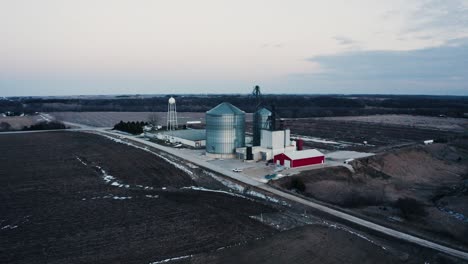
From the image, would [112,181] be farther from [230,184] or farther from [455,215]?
[455,215]

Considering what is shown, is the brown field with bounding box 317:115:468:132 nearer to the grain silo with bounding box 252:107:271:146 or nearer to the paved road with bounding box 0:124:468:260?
the grain silo with bounding box 252:107:271:146

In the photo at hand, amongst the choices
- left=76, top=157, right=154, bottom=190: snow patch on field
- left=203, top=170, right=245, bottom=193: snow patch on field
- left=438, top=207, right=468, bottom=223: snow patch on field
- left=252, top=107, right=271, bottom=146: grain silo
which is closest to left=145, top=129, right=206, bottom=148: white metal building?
left=252, top=107, right=271, bottom=146: grain silo

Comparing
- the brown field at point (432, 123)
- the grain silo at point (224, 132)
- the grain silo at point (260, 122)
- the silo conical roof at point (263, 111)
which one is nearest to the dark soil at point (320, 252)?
the grain silo at point (224, 132)

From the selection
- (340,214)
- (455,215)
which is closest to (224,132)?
(340,214)

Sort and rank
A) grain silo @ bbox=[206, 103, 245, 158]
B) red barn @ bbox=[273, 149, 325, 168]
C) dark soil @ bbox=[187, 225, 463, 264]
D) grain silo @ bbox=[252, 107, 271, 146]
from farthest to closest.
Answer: grain silo @ bbox=[252, 107, 271, 146] < grain silo @ bbox=[206, 103, 245, 158] < red barn @ bbox=[273, 149, 325, 168] < dark soil @ bbox=[187, 225, 463, 264]

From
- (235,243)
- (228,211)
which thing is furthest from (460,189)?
(235,243)

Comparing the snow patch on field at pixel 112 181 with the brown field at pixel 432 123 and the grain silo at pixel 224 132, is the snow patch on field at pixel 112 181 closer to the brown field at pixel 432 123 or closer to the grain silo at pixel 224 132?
the grain silo at pixel 224 132
